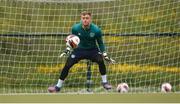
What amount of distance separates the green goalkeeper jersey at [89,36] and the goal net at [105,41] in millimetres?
959

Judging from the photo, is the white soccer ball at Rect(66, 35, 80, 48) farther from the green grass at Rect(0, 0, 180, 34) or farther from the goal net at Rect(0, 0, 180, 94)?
the green grass at Rect(0, 0, 180, 34)

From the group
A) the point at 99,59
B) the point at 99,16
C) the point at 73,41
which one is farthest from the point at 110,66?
the point at 73,41

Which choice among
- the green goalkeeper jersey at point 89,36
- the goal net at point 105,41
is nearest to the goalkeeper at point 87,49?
the green goalkeeper jersey at point 89,36

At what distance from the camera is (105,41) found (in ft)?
33.3

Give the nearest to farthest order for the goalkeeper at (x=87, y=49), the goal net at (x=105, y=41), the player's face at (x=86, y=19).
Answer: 1. the player's face at (x=86, y=19)
2. the goalkeeper at (x=87, y=49)
3. the goal net at (x=105, y=41)

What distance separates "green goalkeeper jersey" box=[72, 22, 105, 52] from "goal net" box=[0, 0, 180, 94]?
96 cm

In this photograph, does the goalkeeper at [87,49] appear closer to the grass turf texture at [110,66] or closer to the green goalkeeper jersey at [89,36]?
the green goalkeeper jersey at [89,36]

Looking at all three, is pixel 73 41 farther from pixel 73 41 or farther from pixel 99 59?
pixel 99 59

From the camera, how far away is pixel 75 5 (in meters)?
10.4

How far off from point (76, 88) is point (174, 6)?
2.24 m

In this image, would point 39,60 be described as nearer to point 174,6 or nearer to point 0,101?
point 174,6

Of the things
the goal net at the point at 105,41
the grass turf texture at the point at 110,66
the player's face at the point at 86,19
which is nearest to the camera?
the player's face at the point at 86,19

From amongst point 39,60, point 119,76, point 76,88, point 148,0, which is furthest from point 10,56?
point 148,0

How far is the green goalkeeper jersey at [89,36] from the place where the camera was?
8.72 m
